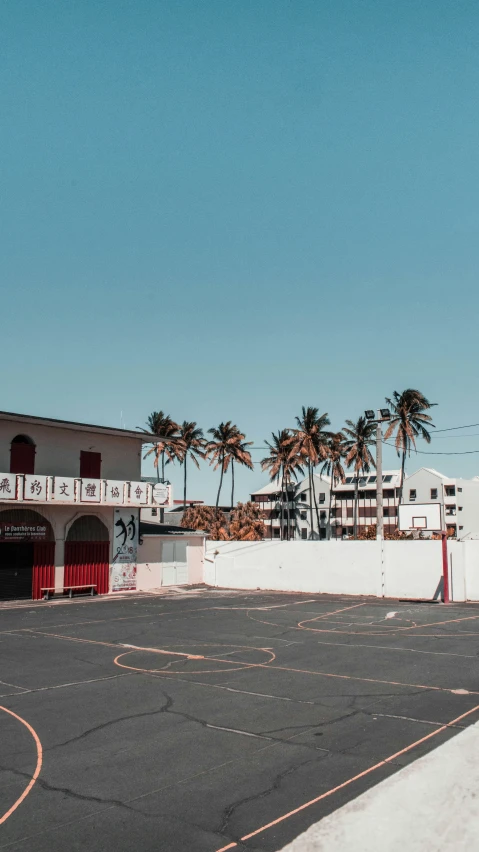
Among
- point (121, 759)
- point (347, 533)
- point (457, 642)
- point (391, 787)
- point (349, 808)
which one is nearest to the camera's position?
point (349, 808)

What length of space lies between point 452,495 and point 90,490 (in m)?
68.8

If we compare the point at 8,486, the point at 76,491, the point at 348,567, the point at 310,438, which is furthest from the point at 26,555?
the point at 310,438

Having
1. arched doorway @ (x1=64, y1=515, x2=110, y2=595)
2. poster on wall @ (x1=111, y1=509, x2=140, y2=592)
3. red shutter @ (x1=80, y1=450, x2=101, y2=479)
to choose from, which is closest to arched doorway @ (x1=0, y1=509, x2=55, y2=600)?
arched doorway @ (x1=64, y1=515, x2=110, y2=595)

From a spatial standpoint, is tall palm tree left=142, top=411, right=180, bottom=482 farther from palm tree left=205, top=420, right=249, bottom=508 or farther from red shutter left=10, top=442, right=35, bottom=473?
red shutter left=10, top=442, right=35, bottom=473

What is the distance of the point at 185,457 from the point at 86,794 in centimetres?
7747

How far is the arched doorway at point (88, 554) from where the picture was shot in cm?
3878

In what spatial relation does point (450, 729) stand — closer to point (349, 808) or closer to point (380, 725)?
point (380, 725)

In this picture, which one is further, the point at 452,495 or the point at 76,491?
the point at 452,495

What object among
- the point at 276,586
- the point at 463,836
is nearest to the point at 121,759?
the point at 463,836

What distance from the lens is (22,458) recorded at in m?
37.4

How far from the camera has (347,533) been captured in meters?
104

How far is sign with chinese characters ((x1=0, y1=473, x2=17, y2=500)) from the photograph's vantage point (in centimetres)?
3438

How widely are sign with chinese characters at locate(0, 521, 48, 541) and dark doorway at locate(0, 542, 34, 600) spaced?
2.45 feet

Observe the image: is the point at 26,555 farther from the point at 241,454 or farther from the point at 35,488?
the point at 241,454
